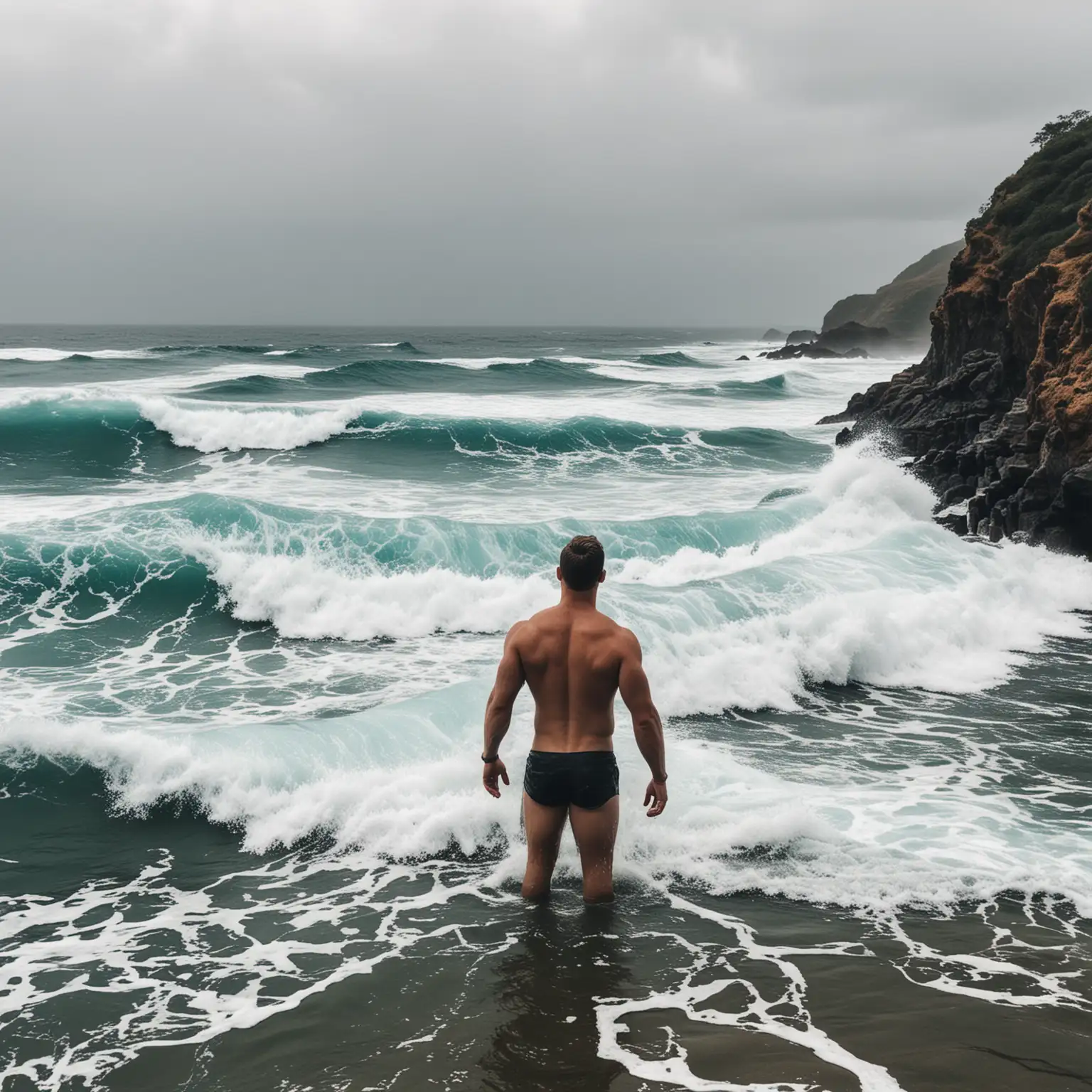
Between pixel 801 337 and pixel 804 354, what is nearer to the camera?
pixel 804 354

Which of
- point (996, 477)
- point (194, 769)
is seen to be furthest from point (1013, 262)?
point (194, 769)

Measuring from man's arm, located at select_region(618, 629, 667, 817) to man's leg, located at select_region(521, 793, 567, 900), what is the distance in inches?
19.0

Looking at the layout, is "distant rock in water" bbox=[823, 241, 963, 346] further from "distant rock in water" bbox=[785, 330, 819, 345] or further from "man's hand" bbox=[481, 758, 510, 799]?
"man's hand" bbox=[481, 758, 510, 799]

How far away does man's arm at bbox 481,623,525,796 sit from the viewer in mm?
4711

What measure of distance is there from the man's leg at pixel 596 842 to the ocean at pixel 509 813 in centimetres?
17

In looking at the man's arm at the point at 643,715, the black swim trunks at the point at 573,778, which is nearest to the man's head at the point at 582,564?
the man's arm at the point at 643,715

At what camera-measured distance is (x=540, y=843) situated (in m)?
4.95

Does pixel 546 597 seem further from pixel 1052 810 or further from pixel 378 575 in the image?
Answer: pixel 1052 810

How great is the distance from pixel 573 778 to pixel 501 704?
1.57 feet

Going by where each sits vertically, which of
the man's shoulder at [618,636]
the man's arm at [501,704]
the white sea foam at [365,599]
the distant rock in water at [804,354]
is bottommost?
the white sea foam at [365,599]

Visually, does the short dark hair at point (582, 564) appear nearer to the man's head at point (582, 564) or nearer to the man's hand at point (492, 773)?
the man's head at point (582, 564)

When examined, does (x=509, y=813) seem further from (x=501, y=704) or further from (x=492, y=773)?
(x=501, y=704)

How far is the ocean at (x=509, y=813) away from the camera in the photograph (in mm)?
4188

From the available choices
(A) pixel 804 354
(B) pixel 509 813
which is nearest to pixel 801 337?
(A) pixel 804 354
